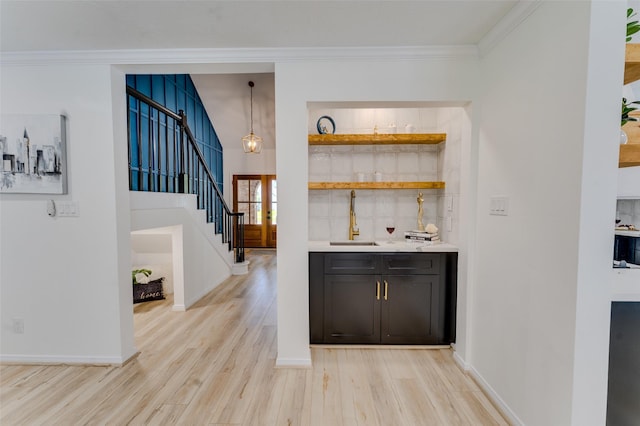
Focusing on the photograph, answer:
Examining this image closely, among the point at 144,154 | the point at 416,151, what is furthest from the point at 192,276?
the point at 416,151

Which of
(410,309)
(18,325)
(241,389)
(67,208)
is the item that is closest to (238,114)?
(67,208)

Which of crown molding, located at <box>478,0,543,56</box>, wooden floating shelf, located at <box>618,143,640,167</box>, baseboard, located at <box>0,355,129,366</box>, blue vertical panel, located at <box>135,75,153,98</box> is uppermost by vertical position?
blue vertical panel, located at <box>135,75,153,98</box>

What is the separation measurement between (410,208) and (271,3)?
7.34 ft

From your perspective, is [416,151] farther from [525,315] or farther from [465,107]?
[525,315]

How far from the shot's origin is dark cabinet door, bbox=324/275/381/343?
8.86 ft

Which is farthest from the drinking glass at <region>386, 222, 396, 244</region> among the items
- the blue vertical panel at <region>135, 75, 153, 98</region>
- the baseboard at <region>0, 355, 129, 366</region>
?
the blue vertical panel at <region>135, 75, 153, 98</region>

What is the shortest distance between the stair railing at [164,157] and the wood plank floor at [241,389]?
1818mm

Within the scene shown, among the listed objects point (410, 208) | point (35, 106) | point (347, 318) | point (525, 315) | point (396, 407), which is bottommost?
point (396, 407)

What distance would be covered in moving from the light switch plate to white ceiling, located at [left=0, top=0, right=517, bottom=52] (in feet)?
3.79

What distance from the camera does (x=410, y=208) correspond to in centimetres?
321

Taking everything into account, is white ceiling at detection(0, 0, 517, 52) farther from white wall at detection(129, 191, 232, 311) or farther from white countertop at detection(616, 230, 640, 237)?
white countertop at detection(616, 230, 640, 237)

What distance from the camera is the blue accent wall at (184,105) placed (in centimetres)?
423

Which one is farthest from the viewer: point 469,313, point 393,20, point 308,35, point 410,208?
point 410,208

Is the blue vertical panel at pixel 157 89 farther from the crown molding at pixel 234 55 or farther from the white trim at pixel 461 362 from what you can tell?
the white trim at pixel 461 362
